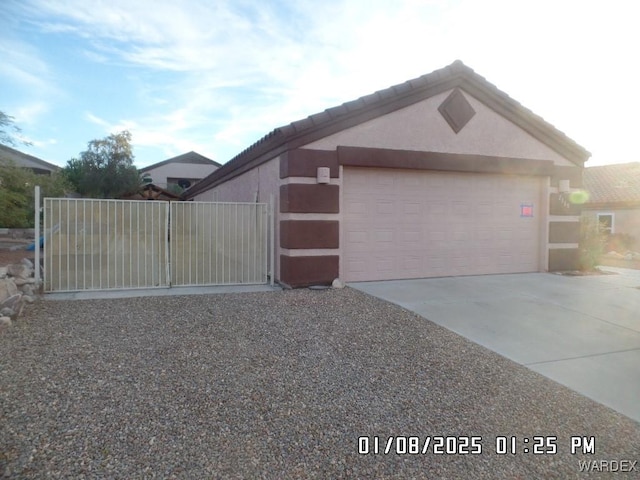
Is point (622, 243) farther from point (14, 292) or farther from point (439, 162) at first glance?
point (14, 292)

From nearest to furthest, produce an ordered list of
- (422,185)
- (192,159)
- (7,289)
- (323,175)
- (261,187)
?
(7,289) < (323,175) < (422,185) < (261,187) < (192,159)

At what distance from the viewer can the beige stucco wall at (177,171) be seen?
44219 mm

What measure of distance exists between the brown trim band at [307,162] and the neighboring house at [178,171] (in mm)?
37517

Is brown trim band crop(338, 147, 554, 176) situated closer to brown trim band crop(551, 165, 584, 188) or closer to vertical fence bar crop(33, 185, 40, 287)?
brown trim band crop(551, 165, 584, 188)

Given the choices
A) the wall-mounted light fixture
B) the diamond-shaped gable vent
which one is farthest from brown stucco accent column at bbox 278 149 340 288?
the diamond-shaped gable vent

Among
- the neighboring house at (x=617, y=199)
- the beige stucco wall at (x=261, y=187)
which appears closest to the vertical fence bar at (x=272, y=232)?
the beige stucco wall at (x=261, y=187)

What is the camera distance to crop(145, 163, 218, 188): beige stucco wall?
44.2 meters

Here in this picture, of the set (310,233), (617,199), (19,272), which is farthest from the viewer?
(617,199)

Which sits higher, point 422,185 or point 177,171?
point 177,171

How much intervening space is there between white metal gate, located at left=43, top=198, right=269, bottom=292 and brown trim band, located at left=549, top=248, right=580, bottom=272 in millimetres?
7328

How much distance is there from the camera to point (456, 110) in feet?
31.7

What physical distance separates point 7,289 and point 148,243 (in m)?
2.69

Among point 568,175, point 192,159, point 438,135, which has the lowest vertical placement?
point 568,175

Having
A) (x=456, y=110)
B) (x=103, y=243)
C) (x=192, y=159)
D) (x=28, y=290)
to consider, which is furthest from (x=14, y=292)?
(x=192, y=159)
